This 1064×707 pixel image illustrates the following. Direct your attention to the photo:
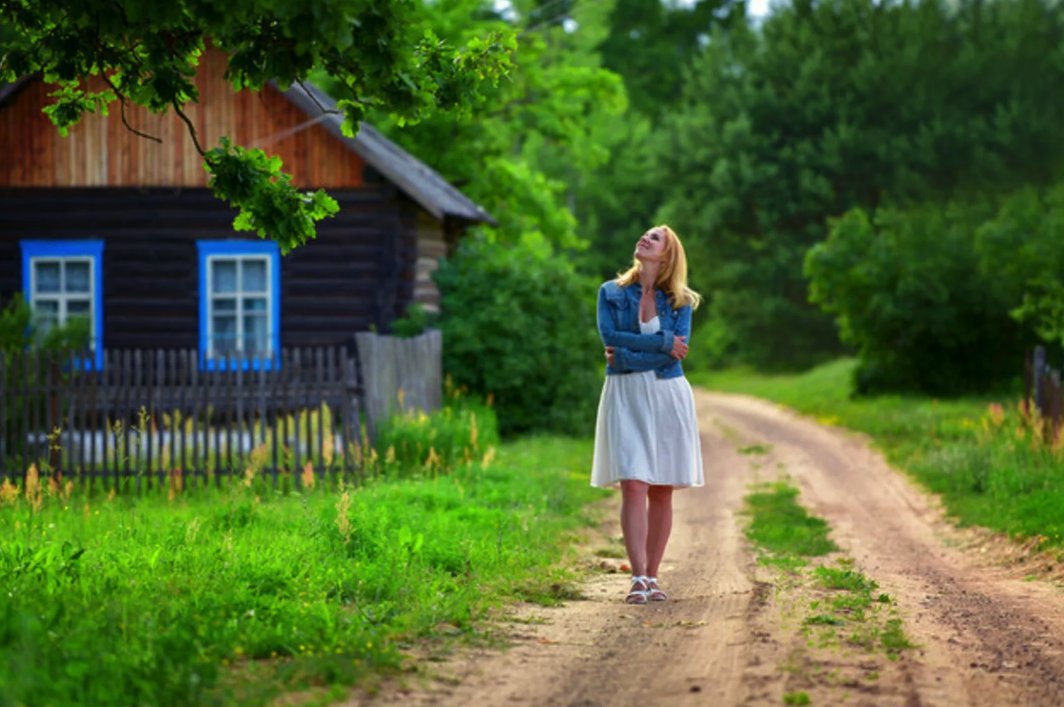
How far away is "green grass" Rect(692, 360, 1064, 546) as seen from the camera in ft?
39.0

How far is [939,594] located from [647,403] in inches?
91.7

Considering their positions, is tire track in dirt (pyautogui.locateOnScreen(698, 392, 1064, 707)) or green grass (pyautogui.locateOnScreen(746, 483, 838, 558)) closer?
tire track in dirt (pyautogui.locateOnScreen(698, 392, 1064, 707))

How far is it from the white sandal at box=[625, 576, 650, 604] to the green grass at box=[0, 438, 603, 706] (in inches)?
17.5

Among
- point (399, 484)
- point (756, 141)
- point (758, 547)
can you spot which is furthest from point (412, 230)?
point (756, 141)

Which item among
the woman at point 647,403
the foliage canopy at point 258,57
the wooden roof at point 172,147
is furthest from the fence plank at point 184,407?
the woman at point 647,403

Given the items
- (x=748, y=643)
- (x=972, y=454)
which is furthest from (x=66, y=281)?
(x=748, y=643)

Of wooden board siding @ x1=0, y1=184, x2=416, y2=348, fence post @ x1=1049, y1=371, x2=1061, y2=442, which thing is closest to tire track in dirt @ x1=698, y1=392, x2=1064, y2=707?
fence post @ x1=1049, y1=371, x2=1061, y2=442

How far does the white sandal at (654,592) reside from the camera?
8344mm

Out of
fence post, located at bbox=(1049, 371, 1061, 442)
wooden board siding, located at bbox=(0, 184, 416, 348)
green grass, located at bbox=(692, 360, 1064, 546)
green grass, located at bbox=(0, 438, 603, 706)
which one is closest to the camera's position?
green grass, located at bbox=(0, 438, 603, 706)

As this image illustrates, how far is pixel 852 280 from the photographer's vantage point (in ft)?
94.2

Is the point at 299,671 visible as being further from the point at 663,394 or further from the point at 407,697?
the point at 663,394

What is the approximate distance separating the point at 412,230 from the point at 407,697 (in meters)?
14.8

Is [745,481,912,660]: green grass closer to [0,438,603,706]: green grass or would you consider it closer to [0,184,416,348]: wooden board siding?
[0,438,603,706]: green grass

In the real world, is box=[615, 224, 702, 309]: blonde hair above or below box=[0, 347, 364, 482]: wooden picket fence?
above
